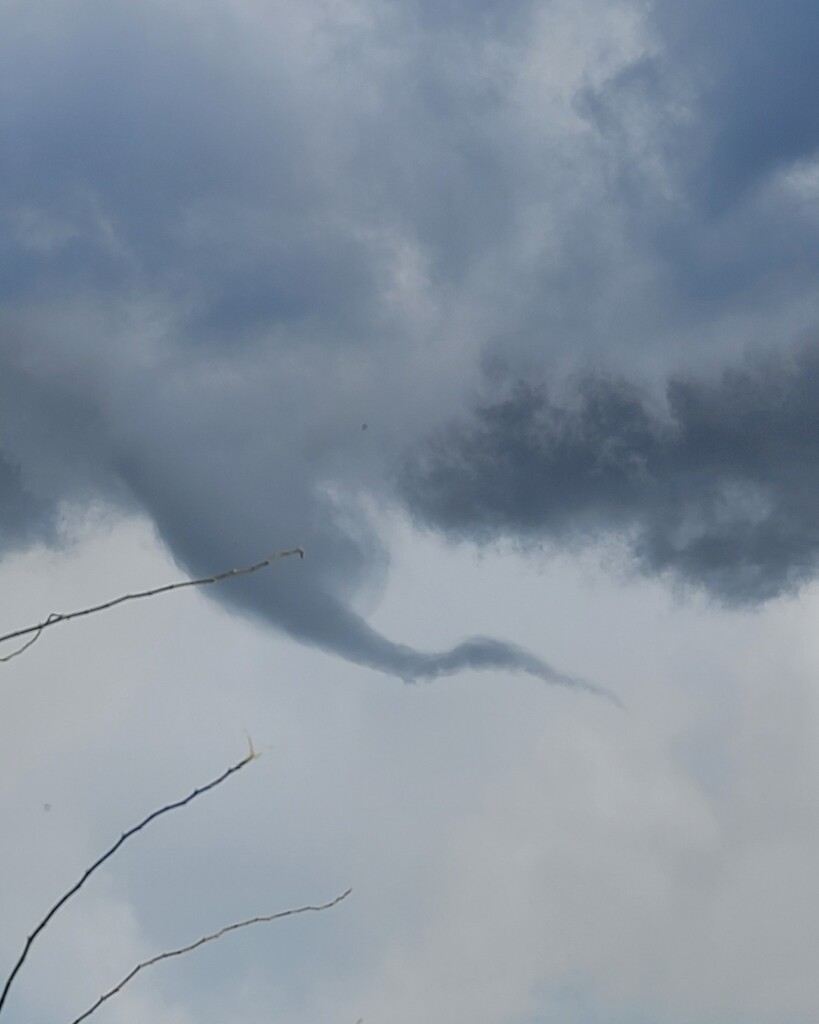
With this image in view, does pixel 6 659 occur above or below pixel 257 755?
above

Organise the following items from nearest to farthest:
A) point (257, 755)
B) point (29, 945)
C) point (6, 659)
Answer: point (257, 755) → point (29, 945) → point (6, 659)

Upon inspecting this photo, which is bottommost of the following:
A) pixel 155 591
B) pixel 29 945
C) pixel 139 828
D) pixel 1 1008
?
pixel 1 1008

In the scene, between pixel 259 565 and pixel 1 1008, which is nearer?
pixel 1 1008

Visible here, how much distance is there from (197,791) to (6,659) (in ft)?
2.25

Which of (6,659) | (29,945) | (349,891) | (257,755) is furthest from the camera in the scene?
(349,891)

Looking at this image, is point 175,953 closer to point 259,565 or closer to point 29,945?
point 29,945

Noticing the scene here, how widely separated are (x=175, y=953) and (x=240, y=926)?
0.67ft

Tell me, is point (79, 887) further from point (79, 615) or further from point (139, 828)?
point (79, 615)

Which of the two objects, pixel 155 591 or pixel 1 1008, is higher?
pixel 155 591

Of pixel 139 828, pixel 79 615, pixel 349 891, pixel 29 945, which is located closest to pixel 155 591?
pixel 79 615

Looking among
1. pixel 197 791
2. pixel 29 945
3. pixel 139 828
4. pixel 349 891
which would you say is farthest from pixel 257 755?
pixel 349 891

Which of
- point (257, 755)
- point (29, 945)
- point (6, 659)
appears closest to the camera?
point (257, 755)

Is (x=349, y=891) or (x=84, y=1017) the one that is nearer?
(x=84, y=1017)

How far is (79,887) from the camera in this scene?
3.22m
